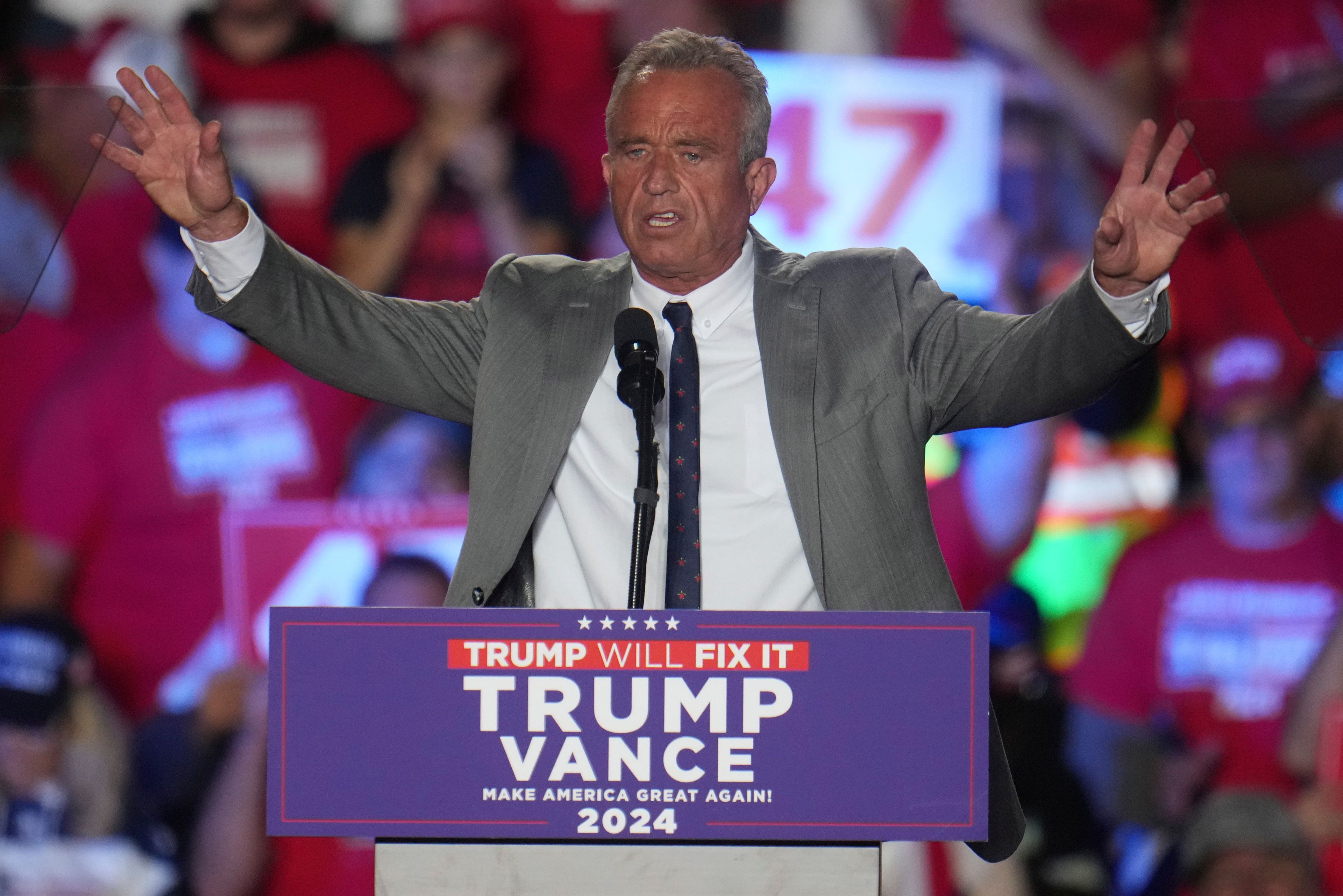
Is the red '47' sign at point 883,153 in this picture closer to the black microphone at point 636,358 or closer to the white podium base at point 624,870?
the black microphone at point 636,358

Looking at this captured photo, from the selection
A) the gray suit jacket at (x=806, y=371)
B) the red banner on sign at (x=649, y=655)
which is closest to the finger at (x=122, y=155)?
the gray suit jacket at (x=806, y=371)

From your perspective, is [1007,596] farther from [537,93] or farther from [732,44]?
[732,44]

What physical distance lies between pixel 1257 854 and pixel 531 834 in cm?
317

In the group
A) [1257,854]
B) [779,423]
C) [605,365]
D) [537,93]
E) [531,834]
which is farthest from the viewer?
[537,93]

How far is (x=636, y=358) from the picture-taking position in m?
1.43

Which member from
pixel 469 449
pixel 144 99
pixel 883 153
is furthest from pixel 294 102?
pixel 144 99

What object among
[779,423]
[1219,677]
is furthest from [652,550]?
[1219,677]

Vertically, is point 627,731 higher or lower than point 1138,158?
lower

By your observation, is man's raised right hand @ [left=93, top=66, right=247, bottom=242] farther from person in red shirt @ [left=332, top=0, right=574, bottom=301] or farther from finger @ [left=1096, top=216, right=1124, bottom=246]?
person in red shirt @ [left=332, top=0, right=574, bottom=301]

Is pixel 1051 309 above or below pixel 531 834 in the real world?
above

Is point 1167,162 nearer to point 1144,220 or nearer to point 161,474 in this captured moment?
point 1144,220

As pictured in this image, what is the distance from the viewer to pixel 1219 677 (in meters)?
3.94

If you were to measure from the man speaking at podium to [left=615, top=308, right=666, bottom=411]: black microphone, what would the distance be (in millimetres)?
165

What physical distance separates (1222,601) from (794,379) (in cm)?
275
